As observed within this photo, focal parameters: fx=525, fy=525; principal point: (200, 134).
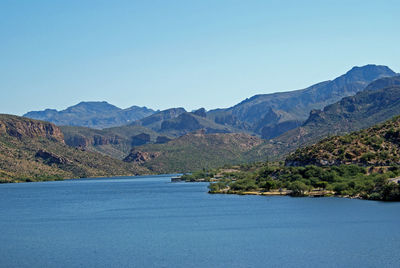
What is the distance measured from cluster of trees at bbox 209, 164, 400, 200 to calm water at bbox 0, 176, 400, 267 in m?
8.57

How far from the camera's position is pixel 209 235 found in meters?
95.7

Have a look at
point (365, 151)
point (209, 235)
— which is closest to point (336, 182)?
point (365, 151)

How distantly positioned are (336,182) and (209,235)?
3283 inches

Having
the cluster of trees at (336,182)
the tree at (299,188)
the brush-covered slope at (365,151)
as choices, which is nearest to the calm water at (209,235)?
the cluster of trees at (336,182)

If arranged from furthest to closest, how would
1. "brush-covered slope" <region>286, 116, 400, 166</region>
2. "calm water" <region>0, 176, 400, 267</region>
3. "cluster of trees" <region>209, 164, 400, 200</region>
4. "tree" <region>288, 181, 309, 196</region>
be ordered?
"brush-covered slope" <region>286, 116, 400, 166</region>, "tree" <region>288, 181, 309, 196</region>, "cluster of trees" <region>209, 164, 400, 200</region>, "calm water" <region>0, 176, 400, 267</region>

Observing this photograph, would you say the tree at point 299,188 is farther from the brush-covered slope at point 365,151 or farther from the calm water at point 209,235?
the brush-covered slope at point 365,151

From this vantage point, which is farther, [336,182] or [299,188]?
[336,182]

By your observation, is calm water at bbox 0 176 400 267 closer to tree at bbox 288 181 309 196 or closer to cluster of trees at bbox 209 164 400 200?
cluster of trees at bbox 209 164 400 200

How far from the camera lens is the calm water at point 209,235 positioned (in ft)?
244

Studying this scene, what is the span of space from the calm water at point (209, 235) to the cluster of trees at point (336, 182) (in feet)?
28.1

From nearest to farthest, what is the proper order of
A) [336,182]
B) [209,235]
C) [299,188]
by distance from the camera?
[209,235], [299,188], [336,182]

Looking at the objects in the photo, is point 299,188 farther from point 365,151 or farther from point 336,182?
point 365,151

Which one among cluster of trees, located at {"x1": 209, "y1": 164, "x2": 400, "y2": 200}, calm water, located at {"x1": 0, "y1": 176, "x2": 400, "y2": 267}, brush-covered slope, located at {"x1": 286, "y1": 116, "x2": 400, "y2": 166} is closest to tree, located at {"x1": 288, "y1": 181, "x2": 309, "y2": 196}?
cluster of trees, located at {"x1": 209, "y1": 164, "x2": 400, "y2": 200}

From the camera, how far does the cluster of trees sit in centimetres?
14550
